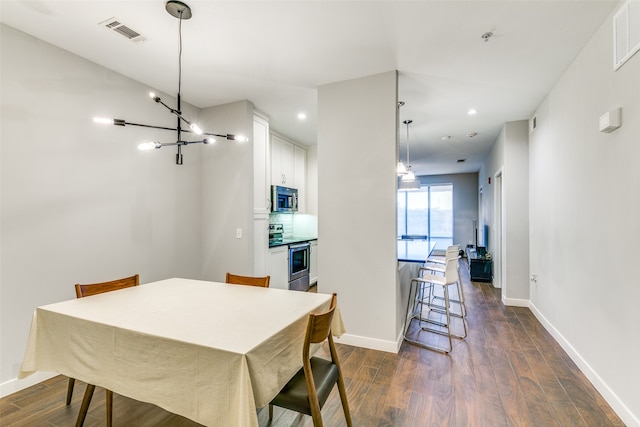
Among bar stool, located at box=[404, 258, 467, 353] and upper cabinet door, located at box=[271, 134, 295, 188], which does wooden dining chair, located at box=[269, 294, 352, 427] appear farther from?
upper cabinet door, located at box=[271, 134, 295, 188]

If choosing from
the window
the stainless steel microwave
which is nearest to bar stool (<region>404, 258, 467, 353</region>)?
the stainless steel microwave

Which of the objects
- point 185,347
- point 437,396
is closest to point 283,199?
point 437,396

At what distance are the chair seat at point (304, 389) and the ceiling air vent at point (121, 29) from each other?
2.72 metres

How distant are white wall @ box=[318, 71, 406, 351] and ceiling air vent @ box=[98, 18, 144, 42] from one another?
1.71 m

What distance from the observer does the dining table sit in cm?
112

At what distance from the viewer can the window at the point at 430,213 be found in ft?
32.1

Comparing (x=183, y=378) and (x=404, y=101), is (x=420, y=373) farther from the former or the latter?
(x=404, y=101)

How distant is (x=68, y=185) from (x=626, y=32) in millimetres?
4254

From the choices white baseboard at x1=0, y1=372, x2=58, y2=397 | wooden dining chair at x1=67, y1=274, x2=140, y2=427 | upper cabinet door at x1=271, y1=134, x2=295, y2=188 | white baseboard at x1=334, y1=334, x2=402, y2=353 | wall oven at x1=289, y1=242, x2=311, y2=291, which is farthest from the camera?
upper cabinet door at x1=271, y1=134, x2=295, y2=188

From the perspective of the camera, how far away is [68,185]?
246 centimetres

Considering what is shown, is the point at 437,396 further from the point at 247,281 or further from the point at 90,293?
the point at 90,293

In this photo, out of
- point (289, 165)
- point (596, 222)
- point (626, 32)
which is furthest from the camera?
point (289, 165)

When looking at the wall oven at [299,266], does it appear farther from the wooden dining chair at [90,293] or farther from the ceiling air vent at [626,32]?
the ceiling air vent at [626,32]

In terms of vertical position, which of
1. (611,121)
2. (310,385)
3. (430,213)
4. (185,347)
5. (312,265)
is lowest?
(312,265)
